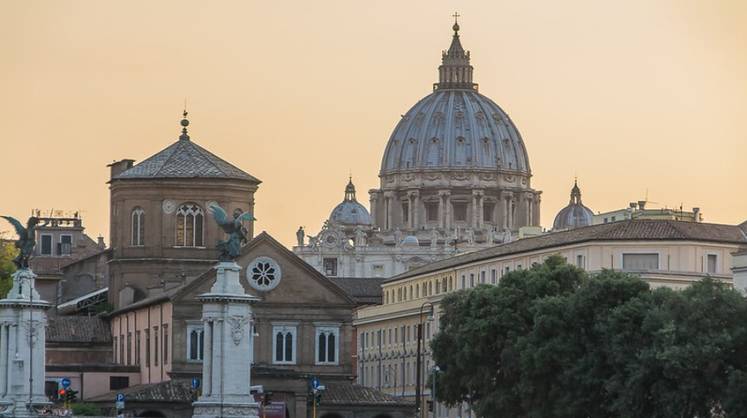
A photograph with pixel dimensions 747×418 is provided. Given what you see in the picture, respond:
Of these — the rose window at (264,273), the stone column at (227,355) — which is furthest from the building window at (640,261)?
the stone column at (227,355)

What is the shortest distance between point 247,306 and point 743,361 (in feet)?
69.7

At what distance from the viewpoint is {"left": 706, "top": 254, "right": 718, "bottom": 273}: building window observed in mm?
163375

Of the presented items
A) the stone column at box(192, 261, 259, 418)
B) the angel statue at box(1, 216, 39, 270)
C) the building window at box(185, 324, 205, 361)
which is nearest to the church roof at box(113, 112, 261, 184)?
the building window at box(185, 324, 205, 361)

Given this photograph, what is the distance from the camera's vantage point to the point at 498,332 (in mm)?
135375

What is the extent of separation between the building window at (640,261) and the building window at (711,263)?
8.92 feet

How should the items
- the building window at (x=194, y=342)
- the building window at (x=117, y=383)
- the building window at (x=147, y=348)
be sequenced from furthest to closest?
the building window at (x=117, y=383) → the building window at (x=147, y=348) → the building window at (x=194, y=342)

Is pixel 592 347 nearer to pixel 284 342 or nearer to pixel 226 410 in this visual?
pixel 226 410

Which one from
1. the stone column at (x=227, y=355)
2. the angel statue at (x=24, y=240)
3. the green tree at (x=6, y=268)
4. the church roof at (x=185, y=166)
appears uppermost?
the church roof at (x=185, y=166)

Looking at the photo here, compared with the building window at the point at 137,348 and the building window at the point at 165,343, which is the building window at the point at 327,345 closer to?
the building window at the point at 165,343

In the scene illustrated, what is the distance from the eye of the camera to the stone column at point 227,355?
4210 inches

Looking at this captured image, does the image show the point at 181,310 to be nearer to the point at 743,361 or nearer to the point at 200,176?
the point at 200,176

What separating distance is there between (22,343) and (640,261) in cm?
4982

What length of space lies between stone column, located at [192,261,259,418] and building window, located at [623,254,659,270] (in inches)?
2302

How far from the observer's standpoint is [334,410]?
15738 cm
